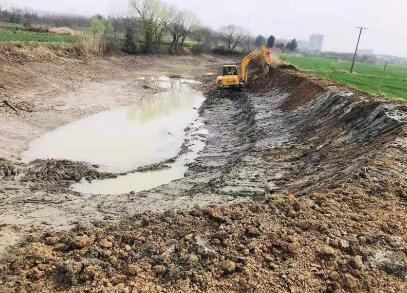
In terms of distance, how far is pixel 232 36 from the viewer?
9062cm

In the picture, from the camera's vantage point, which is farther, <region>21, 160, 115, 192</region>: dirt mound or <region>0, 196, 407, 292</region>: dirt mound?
<region>21, 160, 115, 192</region>: dirt mound

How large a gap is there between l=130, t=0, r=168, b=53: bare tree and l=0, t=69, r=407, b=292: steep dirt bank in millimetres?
55728

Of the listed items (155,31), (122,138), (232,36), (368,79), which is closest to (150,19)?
(155,31)

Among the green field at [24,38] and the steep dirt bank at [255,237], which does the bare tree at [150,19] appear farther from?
the steep dirt bank at [255,237]

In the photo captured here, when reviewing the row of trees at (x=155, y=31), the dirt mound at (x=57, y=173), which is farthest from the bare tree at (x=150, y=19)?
the dirt mound at (x=57, y=173)

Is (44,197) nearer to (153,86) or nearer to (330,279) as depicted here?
(330,279)

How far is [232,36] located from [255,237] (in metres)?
86.8

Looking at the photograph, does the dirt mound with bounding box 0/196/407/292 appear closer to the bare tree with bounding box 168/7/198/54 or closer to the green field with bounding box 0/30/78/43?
the green field with bounding box 0/30/78/43

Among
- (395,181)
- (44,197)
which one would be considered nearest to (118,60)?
(44,197)

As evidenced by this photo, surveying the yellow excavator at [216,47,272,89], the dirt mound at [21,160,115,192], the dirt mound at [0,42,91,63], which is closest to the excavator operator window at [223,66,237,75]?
the yellow excavator at [216,47,272,89]

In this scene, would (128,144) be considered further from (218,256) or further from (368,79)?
(368,79)

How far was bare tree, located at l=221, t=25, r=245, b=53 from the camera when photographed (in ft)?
290

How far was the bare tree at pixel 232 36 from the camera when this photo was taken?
3481 inches

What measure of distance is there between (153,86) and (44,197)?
27.0 meters
